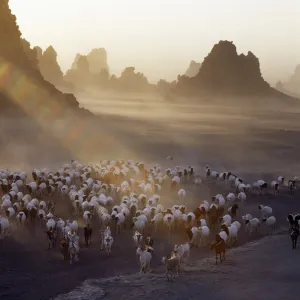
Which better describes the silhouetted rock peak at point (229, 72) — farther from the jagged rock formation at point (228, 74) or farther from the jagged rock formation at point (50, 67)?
the jagged rock formation at point (50, 67)

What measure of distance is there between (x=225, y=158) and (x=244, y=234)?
2794 cm

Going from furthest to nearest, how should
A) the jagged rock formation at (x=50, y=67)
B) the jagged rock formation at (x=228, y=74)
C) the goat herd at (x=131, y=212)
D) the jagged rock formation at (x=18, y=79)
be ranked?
the jagged rock formation at (x=50, y=67)
the jagged rock formation at (x=228, y=74)
the jagged rock formation at (x=18, y=79)
the goat herd at (x=131, y=212)

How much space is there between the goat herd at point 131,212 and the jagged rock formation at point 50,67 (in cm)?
15713

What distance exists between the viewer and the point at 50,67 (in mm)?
187500

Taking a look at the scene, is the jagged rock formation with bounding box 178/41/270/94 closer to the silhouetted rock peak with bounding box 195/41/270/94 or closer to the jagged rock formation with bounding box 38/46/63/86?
the silhouetted rock peak with bounding box 195/41/270/94

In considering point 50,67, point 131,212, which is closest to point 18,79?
point 131,212

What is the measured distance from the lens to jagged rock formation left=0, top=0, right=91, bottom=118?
6894 centimetres

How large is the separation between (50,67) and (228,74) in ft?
246

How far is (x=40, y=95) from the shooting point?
2763 inches

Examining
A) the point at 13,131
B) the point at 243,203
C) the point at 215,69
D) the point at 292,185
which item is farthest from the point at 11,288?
the point at 215,69

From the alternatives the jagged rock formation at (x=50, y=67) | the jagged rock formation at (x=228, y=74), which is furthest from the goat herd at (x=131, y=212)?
the jagged rock formation at (x=50, y=67)

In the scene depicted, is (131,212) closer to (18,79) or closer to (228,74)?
(18,79)

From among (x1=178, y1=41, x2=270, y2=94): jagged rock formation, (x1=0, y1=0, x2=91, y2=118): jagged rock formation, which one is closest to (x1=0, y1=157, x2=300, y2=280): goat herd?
(x1=0, y1=0, x2=91, y2=118): jagged rock formation

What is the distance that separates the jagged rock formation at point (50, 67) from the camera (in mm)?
185375
